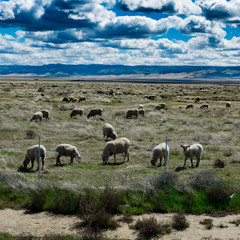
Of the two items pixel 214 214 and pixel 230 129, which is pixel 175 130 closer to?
pixel 230 129

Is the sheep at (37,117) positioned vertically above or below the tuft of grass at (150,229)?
above

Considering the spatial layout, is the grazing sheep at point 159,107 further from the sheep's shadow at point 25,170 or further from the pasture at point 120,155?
the sheep's shadow at point 25,170

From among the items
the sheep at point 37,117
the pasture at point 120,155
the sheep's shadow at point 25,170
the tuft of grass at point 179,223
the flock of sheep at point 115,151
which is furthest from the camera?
the sheep at point 37,117

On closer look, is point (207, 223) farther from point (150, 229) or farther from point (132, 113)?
point (132, 113)

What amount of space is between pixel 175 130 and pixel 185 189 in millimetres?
15907

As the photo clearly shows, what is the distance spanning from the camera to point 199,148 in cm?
1570

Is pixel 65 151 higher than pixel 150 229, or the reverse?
pixel 65 151

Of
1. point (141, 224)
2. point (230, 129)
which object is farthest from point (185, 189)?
point (230, 129)

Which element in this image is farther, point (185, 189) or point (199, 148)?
point (199, 148)

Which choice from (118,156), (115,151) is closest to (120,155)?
(118,156)

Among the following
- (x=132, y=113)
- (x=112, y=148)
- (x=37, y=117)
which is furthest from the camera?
(x=132, y=113)

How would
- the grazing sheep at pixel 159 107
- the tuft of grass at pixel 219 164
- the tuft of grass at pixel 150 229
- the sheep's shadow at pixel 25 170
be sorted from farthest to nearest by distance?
the grazing sheep at pixel 159 107 < the tuft of grass at pixel 219 164 < the sheep's shadow at pixel 25 170 < the tuft of grass at pixel 150 229

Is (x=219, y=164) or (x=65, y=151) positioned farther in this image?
(x=65, y=151)

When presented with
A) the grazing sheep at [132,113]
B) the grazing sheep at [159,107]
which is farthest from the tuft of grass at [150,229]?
the grazing sheep at [159,107]
